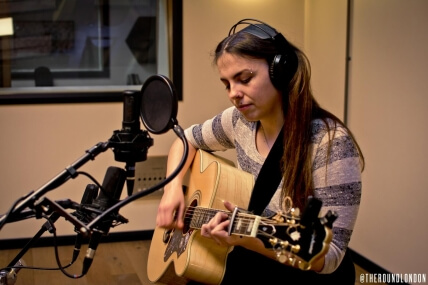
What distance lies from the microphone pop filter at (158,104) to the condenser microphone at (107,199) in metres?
0.13

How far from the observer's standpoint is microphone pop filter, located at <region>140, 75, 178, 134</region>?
100 cm

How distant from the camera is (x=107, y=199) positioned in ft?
3.60

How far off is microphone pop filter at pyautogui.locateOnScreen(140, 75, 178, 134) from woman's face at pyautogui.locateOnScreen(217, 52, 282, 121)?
1.86 ft

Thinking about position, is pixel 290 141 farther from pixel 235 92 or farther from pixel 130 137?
pixel 130 137

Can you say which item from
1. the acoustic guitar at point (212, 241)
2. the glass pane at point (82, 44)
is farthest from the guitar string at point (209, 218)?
the glass pane at point (82, 44)

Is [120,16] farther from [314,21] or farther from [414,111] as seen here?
[414,111]

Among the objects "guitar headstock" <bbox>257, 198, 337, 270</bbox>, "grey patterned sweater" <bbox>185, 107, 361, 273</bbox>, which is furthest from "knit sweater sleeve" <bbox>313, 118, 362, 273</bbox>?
"guitar headstock" <bbox>257, 198, 337, 270</bbox>

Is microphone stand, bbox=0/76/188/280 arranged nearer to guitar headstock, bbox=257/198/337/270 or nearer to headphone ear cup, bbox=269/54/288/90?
guitar headstock, bbox=257/198/337/270

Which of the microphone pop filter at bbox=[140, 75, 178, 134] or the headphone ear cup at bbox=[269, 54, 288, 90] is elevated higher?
the headphone ear cup at bbox=[269, 54, 288, 90]

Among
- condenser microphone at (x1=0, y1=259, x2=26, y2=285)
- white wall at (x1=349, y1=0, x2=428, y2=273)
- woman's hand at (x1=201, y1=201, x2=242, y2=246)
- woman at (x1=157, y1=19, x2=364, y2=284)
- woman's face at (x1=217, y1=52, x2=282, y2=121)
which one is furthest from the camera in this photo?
white wall at (x1=349, y1=0, x2=428, y2=273)

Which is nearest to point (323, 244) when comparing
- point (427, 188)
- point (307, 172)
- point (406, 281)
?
point (307, 172)

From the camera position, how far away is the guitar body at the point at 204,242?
1.65 meters

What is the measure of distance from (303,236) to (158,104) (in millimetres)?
365

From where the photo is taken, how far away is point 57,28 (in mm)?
3574
